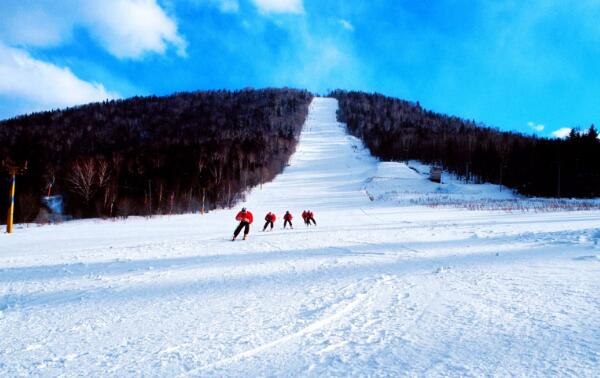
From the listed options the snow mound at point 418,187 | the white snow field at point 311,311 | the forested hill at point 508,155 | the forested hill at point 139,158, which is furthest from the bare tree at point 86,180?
the forested hill at point 508,155

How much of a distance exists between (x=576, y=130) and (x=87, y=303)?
75.8 meters

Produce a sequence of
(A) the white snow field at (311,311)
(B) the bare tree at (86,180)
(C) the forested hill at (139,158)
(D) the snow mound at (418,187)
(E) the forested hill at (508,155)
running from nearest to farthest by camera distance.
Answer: (A) the white snow field at (311,311) < (B) the bare tree at (86,180) < (C) the forested hill at (139,158) < (E) the forested hill at (508,155) < (D) the snow mound at (418,187)

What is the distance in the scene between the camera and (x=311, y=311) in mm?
5172

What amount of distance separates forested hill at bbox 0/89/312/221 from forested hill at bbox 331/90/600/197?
33.7m

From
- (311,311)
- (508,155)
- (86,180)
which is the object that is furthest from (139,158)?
(508,155)

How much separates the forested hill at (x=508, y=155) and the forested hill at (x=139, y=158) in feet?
111

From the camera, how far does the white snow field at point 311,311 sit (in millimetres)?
3518

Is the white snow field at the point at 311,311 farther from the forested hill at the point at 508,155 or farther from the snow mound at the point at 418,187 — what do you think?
the forested hill at the point at 508,155

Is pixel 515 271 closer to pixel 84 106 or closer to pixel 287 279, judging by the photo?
pixel 287 279

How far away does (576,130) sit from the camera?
57.1m

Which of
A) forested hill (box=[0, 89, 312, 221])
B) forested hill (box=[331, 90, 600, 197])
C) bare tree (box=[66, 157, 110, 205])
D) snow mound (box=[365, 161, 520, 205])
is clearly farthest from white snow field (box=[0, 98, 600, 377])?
forested hill (box=[331, 90, 600, 197])

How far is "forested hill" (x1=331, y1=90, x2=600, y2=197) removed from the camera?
168ft

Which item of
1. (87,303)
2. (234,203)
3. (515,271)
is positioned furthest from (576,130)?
(87,303)

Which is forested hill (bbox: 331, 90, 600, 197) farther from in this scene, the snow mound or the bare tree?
the bare tree
